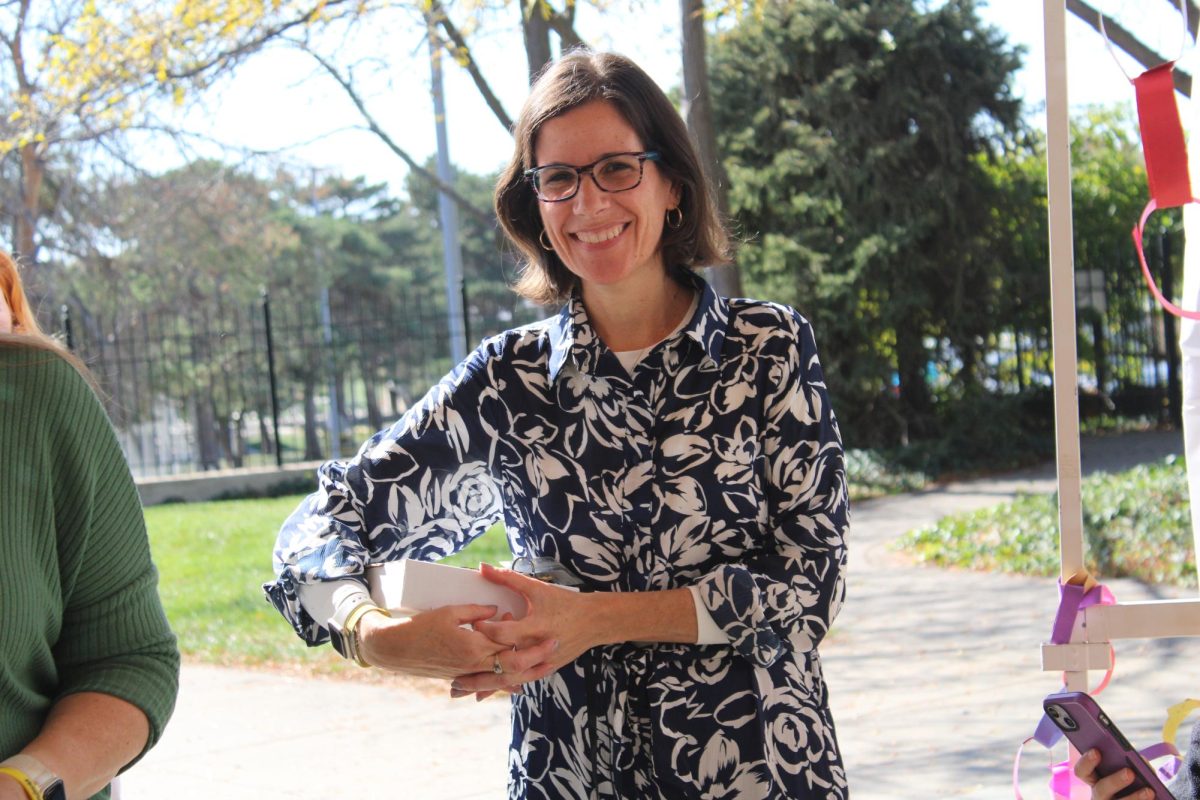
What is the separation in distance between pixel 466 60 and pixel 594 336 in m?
5.77

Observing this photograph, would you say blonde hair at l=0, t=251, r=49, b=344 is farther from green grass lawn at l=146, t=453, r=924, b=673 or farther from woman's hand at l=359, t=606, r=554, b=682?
green grass lawn at l=146, t=453, r=924, b=673

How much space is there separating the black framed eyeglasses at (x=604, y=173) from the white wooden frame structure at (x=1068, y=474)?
0.62 m

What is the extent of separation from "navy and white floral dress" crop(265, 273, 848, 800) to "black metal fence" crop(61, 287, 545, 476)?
34.6 feet

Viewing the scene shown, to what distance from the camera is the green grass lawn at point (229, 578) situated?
23.1 ft

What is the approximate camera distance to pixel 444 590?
6.05 feet

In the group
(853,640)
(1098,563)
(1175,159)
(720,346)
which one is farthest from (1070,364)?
(1098,563)

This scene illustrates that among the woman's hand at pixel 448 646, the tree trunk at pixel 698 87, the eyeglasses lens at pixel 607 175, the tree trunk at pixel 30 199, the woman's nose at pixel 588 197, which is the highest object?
the tree trunk at pixel 30 199

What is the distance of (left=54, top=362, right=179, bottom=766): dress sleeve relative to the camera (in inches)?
65.4

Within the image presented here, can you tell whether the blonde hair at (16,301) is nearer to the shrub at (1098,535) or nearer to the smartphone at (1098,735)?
the smartphone at (1098,735)

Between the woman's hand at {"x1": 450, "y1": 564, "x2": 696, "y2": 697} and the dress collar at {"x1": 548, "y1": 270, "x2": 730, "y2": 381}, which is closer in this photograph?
the woman's hand at {"x1": 450, "y1": 564, "x2": 696, "y2": 697}

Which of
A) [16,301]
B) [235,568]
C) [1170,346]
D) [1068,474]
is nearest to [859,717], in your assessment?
[1068,474]

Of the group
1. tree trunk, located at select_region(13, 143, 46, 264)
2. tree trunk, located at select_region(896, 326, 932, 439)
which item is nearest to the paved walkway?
tree trunk, located at select_region(896, 326, 932, 439)

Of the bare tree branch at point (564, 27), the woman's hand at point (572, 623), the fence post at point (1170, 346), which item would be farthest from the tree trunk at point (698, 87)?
the fence post at point (1170, 346)

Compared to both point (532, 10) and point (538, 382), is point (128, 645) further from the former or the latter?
point (532, 10)
